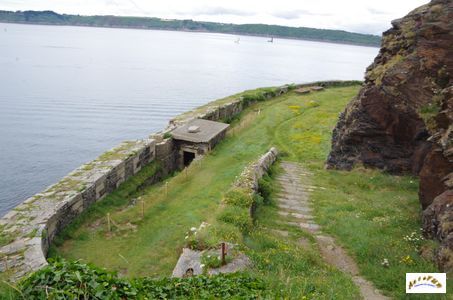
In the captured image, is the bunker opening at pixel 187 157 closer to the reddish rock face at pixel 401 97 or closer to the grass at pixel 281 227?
the grass at pixel 281 227

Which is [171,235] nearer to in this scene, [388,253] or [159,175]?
[388,253]

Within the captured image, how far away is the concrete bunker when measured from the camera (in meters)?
27.6

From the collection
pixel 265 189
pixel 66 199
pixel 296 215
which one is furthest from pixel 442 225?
pixel 66 199

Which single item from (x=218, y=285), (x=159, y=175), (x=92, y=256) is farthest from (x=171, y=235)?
(x=159, y=175)

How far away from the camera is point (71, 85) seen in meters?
69.9

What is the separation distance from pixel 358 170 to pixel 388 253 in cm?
962

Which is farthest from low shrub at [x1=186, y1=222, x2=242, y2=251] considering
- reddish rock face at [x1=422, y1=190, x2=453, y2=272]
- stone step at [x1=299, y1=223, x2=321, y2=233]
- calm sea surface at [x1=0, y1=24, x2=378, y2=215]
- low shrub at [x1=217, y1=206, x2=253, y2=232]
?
calm sea surface at [x1=0, y1=24, x2=378, y2=215]

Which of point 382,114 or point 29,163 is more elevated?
point 382,114

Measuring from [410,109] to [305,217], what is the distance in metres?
7.68

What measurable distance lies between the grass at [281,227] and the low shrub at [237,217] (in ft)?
1.15

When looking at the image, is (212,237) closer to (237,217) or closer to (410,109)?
(237,217)

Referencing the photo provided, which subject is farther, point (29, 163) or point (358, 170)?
point (29, 163)

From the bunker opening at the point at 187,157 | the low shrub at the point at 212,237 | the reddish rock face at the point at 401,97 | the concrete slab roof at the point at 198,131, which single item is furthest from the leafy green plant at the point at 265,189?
the bunker opening at the point at 187,157

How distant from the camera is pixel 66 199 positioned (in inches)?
655
